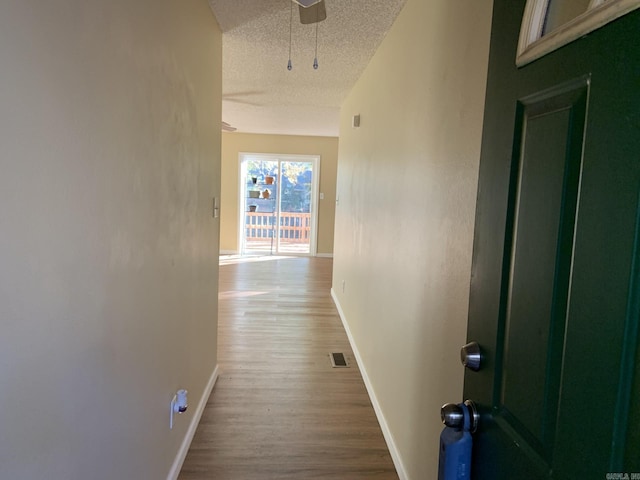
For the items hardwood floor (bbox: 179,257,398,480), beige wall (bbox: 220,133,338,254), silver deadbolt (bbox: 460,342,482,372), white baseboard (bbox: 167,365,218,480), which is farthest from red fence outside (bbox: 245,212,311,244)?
silver deadbolt (bbox: 460,342,482,372)

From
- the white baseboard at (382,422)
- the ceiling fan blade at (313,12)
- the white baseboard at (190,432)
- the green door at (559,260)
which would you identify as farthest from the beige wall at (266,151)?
the green door at (559,260)

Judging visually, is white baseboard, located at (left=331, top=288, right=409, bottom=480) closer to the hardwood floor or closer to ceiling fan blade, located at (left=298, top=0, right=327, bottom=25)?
the hardwood floor

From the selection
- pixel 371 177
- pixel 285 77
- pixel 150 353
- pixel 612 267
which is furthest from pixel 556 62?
pixel 285 77

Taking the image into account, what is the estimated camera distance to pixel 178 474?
6.18ft

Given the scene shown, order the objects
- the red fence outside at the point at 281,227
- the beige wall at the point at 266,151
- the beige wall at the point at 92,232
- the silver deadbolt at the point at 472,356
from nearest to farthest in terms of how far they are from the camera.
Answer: the beige wall at the point at 92,232 < the silver deadbolt at the point at 472,356 < the beige wall at the point at 266,151 < the red fence outside at the point at 281,227

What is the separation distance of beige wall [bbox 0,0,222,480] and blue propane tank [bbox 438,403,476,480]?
33.8 inches

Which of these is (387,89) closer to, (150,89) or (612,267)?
(150,89)

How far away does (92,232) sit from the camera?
1.01 meters

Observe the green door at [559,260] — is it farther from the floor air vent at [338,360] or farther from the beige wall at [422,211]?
the floor air vent at [338,360]

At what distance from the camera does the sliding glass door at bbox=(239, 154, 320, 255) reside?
8445mm

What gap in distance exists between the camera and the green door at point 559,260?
0.50 m

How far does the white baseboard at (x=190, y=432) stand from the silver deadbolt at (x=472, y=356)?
1514mm

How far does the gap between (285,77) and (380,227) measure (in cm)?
194

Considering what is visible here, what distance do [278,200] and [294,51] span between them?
220 inches
